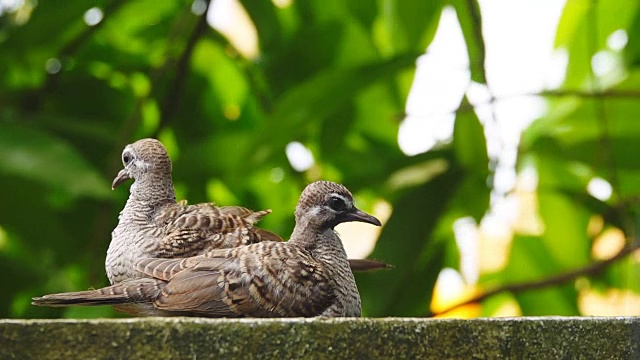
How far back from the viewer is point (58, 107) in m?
2.22

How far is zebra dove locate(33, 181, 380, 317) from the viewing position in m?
0.84

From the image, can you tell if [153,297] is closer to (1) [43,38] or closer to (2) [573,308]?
(1) [43,38]

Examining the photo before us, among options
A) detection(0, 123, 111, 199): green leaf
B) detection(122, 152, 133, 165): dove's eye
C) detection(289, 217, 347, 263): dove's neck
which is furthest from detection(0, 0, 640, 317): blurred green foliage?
detection(289, 217, 347, 263): dove's neck

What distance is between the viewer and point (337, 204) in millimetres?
925

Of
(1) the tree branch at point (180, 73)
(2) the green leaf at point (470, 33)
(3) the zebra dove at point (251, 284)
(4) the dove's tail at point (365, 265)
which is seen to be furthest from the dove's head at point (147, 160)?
(1) the tree branch at point (180, 73)

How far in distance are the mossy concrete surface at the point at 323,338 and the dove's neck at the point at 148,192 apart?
0.94ft

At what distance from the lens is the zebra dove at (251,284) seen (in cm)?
84

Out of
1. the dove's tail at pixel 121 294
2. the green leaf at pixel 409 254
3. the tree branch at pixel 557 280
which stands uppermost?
the dove's tail at pixel 121 294

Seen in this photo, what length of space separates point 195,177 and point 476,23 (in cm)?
71

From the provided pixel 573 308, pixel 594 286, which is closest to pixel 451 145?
pixel 573 308

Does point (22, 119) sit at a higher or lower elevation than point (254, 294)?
higher

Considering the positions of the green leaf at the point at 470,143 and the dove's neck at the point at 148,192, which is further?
the green leaf at the point at 470,143

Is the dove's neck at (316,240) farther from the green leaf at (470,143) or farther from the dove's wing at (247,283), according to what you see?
the green leaf at (470,143)

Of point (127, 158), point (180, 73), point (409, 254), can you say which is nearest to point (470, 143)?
point (409, 254)
